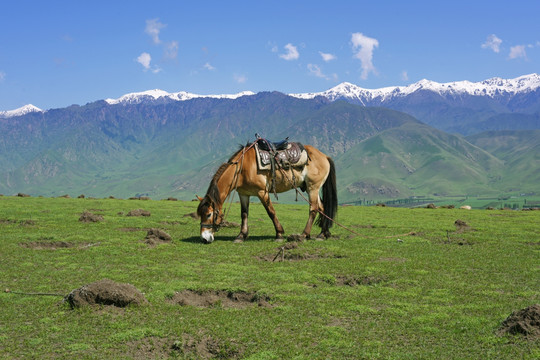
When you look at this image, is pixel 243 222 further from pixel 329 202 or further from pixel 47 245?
pixel 47 245

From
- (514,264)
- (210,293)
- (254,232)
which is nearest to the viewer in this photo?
(210,293)

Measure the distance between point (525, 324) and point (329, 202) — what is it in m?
13.9

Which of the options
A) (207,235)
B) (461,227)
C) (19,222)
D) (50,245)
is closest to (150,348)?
(207,235)

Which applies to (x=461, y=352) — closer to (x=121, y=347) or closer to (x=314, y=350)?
(x=314, y=350)

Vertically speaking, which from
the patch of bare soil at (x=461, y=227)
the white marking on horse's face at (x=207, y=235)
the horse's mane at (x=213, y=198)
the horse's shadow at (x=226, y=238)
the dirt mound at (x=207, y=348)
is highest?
the horse's mane at (x=213, y=198)

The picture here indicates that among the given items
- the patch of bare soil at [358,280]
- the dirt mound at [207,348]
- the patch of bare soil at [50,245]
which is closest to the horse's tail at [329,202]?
the patch of bare soil at [358,280]

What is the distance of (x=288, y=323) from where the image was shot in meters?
10.2

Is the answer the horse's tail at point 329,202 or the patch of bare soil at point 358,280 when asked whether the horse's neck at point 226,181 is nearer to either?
the horse's tail at point 329,202

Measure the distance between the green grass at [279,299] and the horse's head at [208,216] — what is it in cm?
59

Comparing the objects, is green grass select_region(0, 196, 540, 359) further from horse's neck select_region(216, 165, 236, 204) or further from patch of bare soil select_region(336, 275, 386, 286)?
horse's neck select_region(216, 165, 236, 204)

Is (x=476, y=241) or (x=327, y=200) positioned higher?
(x=327, y=200)

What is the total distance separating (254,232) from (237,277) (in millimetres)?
11158

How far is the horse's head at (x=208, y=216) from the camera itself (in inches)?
786

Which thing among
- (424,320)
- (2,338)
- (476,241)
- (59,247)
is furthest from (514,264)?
(59,247)
